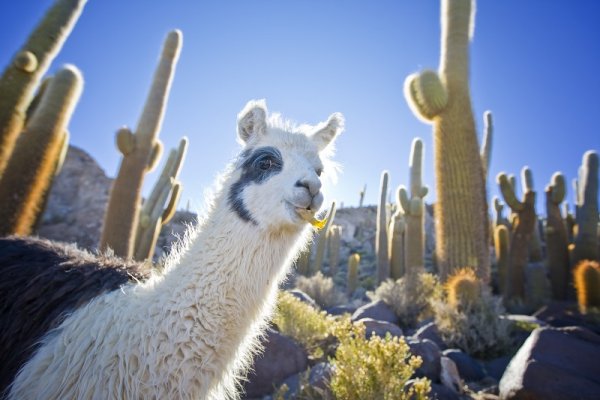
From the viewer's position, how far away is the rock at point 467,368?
15.8ft

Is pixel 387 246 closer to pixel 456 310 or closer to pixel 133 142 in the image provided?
pixel 456 310

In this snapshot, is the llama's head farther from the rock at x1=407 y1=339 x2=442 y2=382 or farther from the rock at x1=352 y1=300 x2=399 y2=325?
the rock at x1=352 y1=300 x2=399 y2=325

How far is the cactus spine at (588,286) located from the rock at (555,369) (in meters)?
6.27

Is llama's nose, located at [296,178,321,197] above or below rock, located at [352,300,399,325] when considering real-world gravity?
above

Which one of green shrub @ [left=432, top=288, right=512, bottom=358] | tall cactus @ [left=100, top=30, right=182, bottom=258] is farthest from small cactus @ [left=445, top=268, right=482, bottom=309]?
tall cactus @ [left=100, top=30, right=182, bottom=258]

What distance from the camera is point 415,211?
42.9 feet

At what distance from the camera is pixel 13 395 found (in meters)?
1.94

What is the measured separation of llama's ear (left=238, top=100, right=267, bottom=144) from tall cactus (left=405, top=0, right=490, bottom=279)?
6571 millimetres

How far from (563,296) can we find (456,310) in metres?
8.64

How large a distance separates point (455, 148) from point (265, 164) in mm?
7287

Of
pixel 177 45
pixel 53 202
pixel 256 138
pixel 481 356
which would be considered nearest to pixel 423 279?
pixel 481 356

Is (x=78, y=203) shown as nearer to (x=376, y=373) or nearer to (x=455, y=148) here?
(x=455, y=148)

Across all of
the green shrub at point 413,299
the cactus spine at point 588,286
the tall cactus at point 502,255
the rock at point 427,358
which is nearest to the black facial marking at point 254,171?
the rock at point 427,358

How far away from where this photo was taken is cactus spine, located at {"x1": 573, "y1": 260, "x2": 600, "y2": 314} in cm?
938
